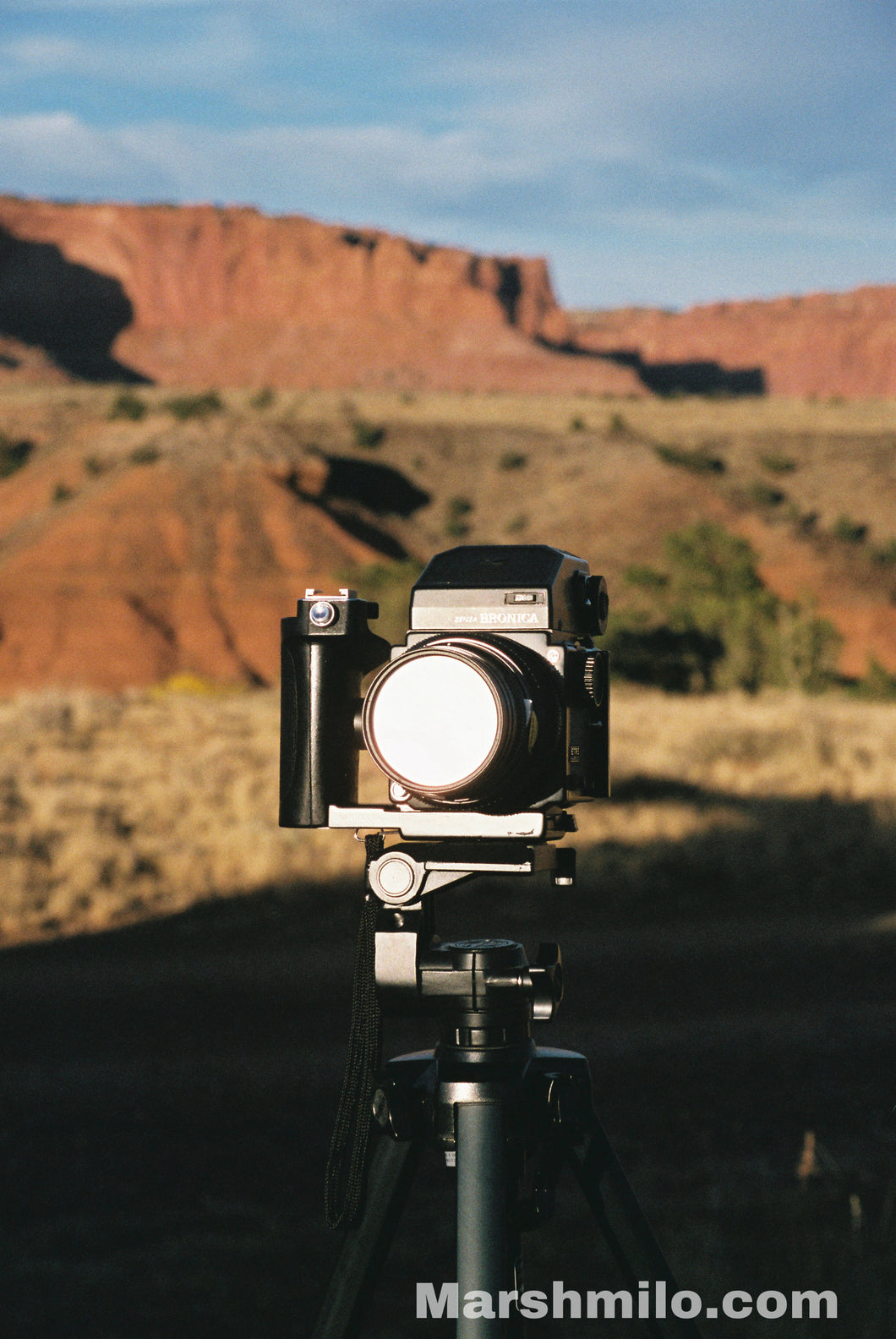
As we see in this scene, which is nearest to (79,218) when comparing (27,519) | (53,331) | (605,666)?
(53,331)

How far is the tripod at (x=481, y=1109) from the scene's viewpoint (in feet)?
5.94

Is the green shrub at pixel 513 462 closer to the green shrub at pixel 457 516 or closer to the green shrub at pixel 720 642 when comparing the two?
the green shrub at pixel 457 516

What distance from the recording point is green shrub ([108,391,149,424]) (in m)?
55.5

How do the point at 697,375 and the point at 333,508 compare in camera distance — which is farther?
the point at 697,375

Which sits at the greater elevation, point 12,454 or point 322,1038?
point 12,454

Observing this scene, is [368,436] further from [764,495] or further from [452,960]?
[452,960]

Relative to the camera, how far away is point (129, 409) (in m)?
56.3

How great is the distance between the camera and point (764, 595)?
32625 mm

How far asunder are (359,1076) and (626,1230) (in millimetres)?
441

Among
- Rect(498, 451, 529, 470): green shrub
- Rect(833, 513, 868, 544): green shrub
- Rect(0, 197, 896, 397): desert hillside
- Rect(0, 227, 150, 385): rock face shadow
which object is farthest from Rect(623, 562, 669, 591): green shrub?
Rect(0, 227, 150, 385): rock face shadow

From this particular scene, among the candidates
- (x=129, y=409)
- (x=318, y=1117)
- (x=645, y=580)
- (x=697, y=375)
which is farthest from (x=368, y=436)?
(x=697, y=375)

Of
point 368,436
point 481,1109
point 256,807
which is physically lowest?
point 256,807

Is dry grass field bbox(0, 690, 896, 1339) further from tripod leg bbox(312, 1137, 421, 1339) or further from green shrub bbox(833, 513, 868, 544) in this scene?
green shrub bbox(833, 513, 868, 544)

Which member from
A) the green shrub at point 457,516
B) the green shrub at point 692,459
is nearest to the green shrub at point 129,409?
the green shrub at point 457,516
